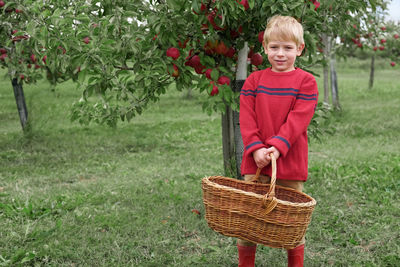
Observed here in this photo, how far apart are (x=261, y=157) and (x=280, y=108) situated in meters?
0.29

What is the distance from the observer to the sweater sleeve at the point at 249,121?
2.35 m

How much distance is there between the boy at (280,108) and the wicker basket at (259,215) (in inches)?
7.0

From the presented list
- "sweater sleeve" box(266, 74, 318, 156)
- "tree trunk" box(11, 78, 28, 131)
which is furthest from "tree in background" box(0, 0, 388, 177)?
"tree trunk" box(11, 78, 28, 131)

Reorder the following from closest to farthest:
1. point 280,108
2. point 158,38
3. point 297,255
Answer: point 280,108 → point 297,255 → point 158,38

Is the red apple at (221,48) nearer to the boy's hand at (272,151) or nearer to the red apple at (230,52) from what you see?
the red apple at (230,52)

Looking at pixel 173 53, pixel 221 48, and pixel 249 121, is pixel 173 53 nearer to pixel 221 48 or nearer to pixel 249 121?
pixel 221 48

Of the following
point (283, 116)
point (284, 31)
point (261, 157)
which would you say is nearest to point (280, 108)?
point (283, 116)

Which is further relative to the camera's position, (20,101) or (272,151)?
(20,101)

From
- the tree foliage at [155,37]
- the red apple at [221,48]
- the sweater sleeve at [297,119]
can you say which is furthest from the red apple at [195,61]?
the sweater sleeve at [297,119]

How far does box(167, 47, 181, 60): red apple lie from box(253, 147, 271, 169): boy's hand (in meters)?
1.01

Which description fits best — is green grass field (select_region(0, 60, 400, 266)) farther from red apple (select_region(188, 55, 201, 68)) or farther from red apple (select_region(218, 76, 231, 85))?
red apple (select_region(218, 76, 231, 85))

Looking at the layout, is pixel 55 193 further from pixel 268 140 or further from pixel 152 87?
pixel 268 140

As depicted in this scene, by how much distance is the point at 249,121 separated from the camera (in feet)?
7.90

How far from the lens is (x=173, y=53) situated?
297cm
